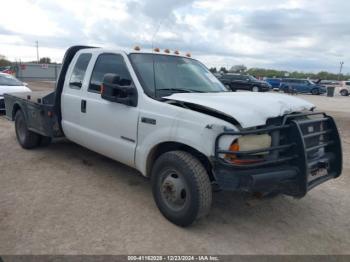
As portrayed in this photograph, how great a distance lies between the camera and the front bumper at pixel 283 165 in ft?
10.9

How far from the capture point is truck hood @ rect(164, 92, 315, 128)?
3.41 m

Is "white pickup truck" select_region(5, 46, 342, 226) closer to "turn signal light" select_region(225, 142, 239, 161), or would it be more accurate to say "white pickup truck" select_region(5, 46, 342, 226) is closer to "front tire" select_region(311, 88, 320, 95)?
"turn signal light" select_region(225, 142, 239, 161)

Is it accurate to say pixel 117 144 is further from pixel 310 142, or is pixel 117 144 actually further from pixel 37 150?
pixel 37 150

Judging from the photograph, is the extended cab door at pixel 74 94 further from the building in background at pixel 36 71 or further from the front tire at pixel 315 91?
the front tire at pixel 315 91

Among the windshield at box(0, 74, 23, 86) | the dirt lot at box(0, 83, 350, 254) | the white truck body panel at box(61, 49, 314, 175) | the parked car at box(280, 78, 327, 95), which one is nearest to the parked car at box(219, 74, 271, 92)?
the parked car at box(280, 78, 327, 95)

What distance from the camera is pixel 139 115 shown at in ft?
13.6

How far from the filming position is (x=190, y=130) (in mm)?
3566

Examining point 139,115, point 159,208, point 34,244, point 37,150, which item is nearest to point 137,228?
point 159,208

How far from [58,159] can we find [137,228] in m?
3.01

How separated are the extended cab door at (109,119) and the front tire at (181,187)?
23.9 inches

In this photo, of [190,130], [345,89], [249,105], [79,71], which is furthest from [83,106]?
[345,89]

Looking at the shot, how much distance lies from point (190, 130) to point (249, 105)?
0.66 metres

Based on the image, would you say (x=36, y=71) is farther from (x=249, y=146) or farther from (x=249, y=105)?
(x=249, y=146)

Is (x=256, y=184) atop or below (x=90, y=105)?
below
